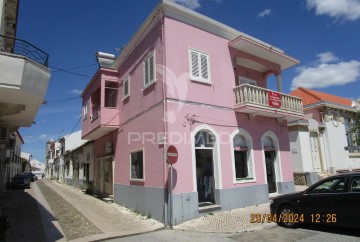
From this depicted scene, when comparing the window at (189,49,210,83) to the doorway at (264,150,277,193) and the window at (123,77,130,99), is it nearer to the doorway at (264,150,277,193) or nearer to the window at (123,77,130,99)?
the window at (123,77,130,99)

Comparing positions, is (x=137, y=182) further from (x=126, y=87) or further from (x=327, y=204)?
(x=327, y=204)

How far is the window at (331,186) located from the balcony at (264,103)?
16.6 feet

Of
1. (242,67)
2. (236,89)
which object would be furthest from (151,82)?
(242,67)

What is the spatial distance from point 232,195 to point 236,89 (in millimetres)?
4693

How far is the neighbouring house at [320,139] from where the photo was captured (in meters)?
19.4

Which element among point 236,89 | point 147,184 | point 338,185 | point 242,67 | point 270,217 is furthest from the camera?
point 242,67

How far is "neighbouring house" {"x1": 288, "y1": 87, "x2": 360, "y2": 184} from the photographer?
19.4 metres

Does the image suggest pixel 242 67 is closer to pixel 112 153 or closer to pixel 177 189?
pixel 177 189

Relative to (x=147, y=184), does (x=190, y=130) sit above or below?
Answer: above

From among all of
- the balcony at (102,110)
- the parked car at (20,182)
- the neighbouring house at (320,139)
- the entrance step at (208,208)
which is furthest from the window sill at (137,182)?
the parked car at (20,182)

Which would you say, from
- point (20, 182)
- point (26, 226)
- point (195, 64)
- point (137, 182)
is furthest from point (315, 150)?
point (20, 182)

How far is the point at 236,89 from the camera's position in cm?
1296

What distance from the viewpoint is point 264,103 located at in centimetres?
1333

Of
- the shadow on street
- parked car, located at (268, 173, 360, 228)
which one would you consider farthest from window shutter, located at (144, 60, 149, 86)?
parked car, located at (268, 173, 360, 228)
